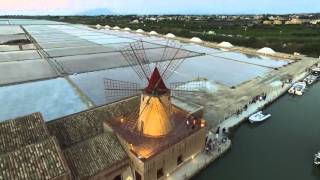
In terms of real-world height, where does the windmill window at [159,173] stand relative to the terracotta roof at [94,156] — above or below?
below

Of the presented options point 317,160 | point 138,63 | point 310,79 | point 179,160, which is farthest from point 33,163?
point 310,79

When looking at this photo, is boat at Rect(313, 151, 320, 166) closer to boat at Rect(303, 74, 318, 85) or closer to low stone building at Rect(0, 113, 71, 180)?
low stone building at Rect(0, 113, 71, 180)

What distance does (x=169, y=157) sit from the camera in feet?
39.2

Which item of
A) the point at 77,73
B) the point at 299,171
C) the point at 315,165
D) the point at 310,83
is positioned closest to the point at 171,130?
the point at 299,171

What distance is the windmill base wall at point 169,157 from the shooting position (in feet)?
36.2

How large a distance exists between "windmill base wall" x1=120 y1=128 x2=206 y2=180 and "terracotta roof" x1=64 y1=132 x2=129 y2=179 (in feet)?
1.42

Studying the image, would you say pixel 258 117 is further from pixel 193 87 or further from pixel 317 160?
A: pixel 193 87

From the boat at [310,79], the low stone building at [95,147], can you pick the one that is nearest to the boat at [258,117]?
the low stone building at [95,147]

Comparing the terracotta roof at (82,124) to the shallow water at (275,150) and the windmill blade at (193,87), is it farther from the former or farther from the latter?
the windmill blade at (193,87)

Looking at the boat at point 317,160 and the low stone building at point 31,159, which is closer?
the low stone building at point 31,159

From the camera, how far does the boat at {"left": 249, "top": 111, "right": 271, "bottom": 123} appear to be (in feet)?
59.3

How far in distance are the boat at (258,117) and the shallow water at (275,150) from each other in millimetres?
345

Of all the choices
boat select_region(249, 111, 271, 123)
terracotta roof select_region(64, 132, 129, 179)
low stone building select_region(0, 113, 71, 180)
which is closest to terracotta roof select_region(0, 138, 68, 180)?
low stone building select_region(0, 113, 71, 180)

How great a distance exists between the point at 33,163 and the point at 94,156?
2.39 metres
